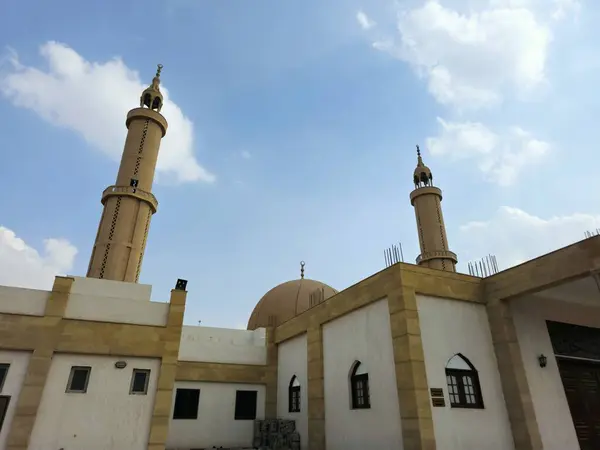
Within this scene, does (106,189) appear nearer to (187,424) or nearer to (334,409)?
(187,424)

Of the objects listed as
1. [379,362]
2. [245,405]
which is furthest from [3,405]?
[379,362]

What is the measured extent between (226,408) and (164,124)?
46.9 ft

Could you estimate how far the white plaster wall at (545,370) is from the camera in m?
10.1

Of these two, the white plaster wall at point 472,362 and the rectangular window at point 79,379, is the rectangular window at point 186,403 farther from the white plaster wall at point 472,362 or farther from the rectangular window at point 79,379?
the white plaster wall at point 472,362

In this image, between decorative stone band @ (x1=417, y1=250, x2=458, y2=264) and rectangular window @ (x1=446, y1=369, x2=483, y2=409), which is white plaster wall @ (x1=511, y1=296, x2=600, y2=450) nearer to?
rectangular window @ (x1=446, y1=369, x2=483, y2=409)

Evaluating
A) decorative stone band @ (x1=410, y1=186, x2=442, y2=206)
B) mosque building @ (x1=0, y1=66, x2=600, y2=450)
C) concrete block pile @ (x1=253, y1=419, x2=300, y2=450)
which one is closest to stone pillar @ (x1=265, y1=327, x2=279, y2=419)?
concrete block pile @ (x1=253, y1=419, x2=300, y2=450)

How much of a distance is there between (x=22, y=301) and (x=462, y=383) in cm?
1140

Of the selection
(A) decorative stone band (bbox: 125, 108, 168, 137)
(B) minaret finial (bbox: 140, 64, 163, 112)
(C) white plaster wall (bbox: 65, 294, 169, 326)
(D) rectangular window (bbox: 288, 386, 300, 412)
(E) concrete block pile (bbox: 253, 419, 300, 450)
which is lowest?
(E) concrete block pile (bbox: 253, 419, 300, 450)

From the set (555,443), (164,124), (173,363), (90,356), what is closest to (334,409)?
(173,363)

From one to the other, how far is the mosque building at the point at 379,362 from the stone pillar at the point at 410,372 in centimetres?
3

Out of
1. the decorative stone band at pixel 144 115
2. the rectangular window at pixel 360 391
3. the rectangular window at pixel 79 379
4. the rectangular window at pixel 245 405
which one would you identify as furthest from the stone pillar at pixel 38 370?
the decorative stone band at pixel 144 115

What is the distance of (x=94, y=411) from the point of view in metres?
9.59

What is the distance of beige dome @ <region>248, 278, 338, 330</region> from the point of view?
20125 mm

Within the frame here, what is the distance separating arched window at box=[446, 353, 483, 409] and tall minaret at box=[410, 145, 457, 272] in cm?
1185
